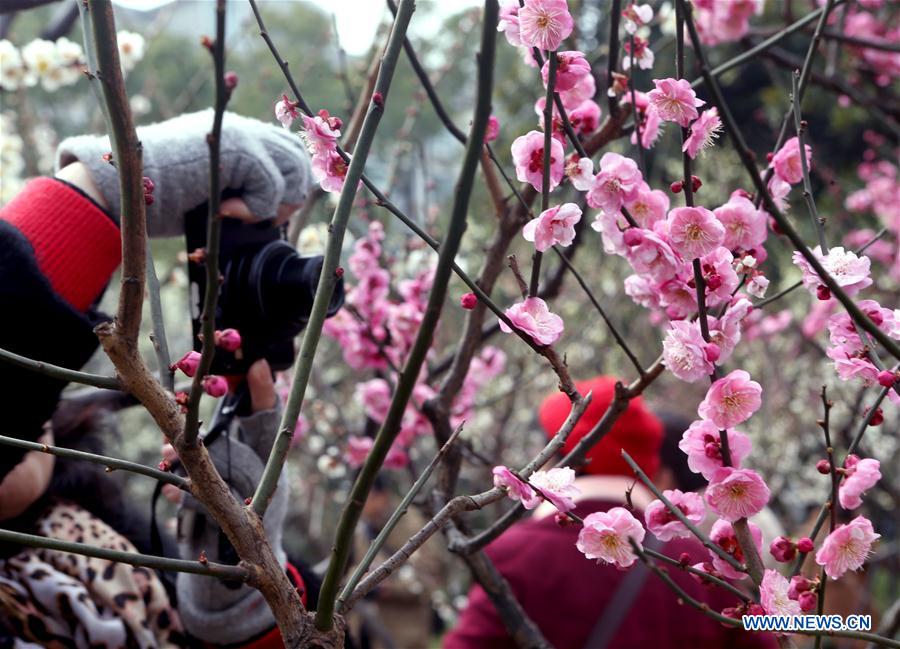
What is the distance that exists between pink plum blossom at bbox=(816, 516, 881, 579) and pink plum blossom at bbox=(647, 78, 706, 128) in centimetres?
43

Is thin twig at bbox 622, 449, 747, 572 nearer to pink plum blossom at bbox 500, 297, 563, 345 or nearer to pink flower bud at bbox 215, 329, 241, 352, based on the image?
pink plum blossom at bbox 500, 297, 563, 345

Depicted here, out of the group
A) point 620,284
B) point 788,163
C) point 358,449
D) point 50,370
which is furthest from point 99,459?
point 620,284

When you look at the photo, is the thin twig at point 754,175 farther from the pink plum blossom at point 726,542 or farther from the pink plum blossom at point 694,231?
the pink plum blossom at point 726,542

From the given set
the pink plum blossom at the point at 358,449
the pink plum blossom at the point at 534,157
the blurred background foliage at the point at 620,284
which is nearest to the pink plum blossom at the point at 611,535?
the pink plum blossom at the point at 534,157

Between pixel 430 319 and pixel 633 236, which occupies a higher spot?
pixel 633 236

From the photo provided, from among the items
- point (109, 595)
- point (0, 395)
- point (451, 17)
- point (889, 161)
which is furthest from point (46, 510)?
point (889, 161)

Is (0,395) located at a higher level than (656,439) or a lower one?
lower

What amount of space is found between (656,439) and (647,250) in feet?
3.96

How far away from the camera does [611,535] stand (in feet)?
2.94

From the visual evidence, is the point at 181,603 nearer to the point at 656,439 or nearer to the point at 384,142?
the point at 656,439

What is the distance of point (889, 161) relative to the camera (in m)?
6.05

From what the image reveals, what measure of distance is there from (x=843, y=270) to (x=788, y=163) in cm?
21

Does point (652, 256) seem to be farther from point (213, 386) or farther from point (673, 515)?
point (213, 386)

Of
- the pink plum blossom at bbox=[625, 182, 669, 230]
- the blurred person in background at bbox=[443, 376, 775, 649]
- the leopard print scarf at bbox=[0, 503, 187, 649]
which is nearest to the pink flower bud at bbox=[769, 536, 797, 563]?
the pink plum blossom at bbox=[625, 182, 669, 230]
